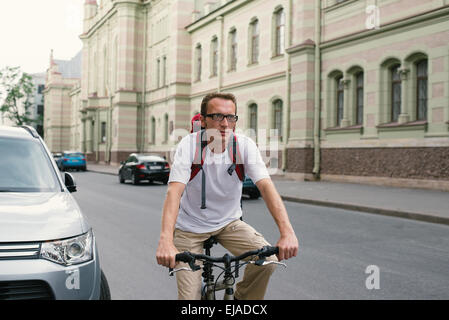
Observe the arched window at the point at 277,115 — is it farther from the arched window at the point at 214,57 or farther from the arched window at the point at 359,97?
the arched window at the point at 214,57

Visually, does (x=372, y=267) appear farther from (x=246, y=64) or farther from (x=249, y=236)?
(x=246, y=64)

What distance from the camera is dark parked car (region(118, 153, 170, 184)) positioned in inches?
928

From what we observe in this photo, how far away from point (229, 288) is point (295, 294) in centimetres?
278

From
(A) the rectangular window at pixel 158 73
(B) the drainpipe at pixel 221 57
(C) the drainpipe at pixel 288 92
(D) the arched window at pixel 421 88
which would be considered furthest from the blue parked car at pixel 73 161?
(D) the arched window at pixel 421 88

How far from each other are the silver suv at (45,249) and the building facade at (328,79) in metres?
3.60

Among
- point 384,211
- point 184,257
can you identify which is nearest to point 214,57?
point 384,211

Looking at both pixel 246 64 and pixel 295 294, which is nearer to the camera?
pixel 295 294

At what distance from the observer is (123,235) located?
30.2 ft

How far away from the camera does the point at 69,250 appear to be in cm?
351

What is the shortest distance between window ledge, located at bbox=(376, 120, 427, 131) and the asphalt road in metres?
7.06

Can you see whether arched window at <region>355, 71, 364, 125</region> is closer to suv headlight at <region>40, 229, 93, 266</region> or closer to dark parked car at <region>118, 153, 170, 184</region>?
dark parked car at <region>118, 153, 170, 184</region>

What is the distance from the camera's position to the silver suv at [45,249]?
324 centimetres

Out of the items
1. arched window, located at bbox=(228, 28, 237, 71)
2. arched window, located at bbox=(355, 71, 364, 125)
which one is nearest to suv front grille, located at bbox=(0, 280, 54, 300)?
arched window, located at bbox=(355, 71, 364, 125)
